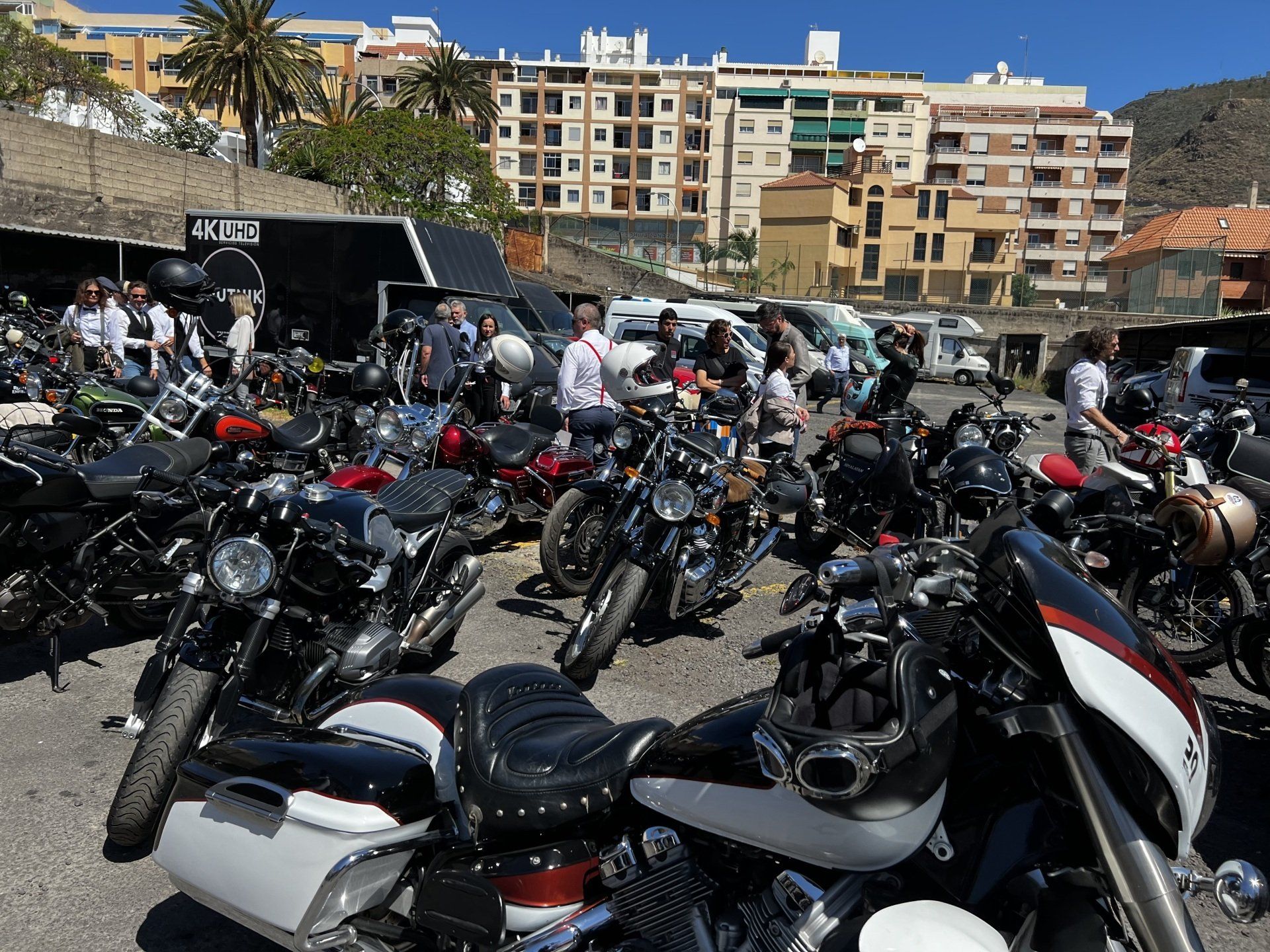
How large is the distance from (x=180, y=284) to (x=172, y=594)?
2178mm

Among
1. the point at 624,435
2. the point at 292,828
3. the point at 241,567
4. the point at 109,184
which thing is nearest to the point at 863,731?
the point at 292,828

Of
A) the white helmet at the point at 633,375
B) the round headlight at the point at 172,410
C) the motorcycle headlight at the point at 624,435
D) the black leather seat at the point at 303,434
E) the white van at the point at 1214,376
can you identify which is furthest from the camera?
the white van at the point at 1214,376

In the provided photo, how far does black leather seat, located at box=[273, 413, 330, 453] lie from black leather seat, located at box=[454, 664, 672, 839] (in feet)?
15.7

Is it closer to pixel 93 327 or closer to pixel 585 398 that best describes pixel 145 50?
pixel 93 327

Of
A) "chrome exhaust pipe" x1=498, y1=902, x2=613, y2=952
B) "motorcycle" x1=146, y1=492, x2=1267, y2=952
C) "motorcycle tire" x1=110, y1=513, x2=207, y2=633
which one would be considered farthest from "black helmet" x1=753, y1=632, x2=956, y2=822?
"motorcycle tire" x1=110, y1=513, x2=207, y2=633

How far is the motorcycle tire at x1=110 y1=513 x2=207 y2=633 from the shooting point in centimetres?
460

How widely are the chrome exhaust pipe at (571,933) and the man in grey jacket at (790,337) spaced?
622 centimetres

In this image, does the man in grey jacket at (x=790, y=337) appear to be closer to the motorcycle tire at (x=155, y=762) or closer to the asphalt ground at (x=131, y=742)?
the asphalt ground at (x=131, y=742)

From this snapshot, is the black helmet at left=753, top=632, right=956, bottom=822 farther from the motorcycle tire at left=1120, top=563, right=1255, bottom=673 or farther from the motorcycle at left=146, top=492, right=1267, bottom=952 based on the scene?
the motorcycle tire at left=1120, top=563, right=1255, bottom=673

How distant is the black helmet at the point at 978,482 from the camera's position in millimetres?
5781

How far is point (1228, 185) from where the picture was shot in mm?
117938

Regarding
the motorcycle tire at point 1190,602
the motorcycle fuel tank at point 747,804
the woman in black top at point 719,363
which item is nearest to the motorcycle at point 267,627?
the motorcycle fuel tank at point 747,804

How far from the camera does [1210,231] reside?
63094mm

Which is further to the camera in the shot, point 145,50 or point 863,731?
point 145,50
